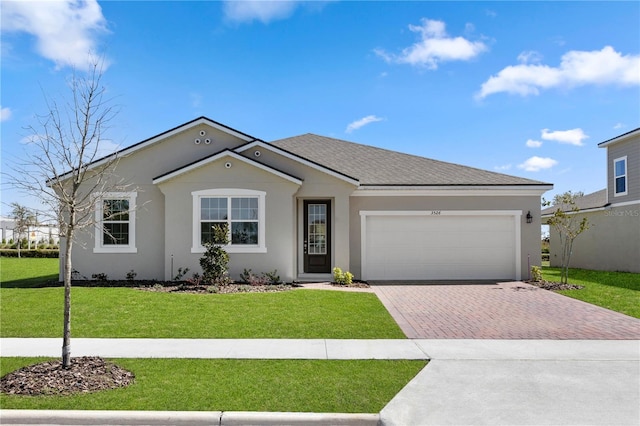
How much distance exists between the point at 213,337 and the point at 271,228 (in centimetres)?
719

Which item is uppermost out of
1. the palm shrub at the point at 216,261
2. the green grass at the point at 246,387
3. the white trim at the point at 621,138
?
the white trim at the point at 621,138

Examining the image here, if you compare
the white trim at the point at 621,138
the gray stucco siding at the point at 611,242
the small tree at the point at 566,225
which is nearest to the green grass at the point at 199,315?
the small tree at the point at 566,225

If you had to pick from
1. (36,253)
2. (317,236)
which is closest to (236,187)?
(317,236)

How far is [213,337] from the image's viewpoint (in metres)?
8.09

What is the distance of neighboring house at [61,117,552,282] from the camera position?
15.1 meters

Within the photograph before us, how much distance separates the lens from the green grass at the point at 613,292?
460 inches

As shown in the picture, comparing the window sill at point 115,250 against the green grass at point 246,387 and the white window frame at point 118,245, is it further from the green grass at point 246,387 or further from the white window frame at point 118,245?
the green grass at point 246,387

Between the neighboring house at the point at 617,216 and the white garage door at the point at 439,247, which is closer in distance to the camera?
the white garage door at the point at 439,247

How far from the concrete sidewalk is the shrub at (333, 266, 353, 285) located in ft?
24.1

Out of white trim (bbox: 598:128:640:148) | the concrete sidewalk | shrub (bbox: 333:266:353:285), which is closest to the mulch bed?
shrub (bbox: 333:266:353:285)

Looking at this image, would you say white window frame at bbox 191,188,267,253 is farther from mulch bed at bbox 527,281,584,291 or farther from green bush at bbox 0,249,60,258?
green bush at bbox 0,249,60,258

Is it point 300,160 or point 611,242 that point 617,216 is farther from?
point 300,160

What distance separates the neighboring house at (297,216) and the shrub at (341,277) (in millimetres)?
635

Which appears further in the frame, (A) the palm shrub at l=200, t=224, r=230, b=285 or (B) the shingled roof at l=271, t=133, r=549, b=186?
(B) the shingled roof at l=271, t=133, r=549, b=186
